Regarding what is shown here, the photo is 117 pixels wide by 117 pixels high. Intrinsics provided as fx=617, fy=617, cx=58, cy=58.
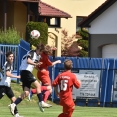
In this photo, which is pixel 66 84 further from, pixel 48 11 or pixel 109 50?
pixel 48 11

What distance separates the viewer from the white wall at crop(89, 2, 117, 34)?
36.4m

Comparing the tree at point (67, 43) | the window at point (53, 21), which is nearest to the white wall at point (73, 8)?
the tree at point (67, 43)

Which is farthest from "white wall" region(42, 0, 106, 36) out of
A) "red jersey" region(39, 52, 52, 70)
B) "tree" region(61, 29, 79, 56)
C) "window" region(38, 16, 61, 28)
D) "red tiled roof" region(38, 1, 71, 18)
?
"red jersey" region(39, 52, 52, 70)

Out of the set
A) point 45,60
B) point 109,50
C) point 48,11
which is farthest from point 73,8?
point 45,60

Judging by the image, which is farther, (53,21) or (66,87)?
(53,21)

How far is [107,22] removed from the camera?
3666cm

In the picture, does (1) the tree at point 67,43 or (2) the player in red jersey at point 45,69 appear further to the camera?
(1) the tree at point 67,43

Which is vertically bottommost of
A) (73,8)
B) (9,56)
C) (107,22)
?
(9,56)

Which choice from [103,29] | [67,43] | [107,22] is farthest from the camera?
[67,43]

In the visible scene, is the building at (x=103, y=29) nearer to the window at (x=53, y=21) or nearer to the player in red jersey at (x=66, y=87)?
the window at (x=53, y=21)

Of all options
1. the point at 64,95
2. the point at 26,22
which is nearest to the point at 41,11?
the point at 26,22

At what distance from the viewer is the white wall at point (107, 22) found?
3638cm

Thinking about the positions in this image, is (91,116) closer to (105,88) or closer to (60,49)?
(105,88)

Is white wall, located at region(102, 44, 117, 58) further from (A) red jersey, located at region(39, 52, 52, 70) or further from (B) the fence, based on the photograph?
(A) red jersey, located at region(39, 52, 52, 70)
